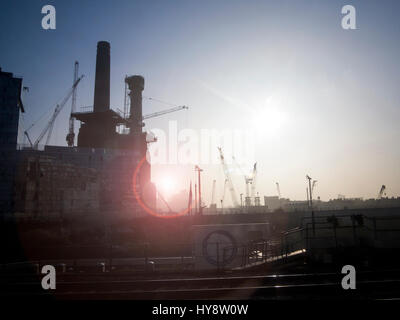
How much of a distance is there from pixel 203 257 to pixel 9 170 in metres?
51.9

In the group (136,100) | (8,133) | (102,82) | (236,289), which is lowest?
(236,289)

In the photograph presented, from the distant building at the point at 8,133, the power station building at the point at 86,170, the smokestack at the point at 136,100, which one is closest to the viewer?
the distant building at the point at 8,133

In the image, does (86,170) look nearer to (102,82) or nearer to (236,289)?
(102,82)

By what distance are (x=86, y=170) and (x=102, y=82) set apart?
2553 centimetres

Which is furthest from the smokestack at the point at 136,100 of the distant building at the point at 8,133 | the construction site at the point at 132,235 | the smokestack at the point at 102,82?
the distant building at the point at 8,133

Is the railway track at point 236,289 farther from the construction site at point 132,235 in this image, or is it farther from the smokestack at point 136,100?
the smokestack at point 136,100

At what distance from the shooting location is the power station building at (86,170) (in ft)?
181

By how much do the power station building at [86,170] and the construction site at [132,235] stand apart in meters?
0.23

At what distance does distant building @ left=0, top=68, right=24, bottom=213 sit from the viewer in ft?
174

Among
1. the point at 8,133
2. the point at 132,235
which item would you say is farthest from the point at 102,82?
the point at 132,235

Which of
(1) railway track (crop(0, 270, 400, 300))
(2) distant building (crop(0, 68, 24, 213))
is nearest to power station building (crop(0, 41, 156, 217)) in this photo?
(2) distant building (crop(0, 68, 24, 213))

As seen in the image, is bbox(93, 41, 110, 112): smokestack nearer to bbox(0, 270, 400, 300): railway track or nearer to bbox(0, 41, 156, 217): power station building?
bbox(0, 41, 156, 217): power station building

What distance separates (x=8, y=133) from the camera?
5334cm

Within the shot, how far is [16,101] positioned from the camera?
5425cm
